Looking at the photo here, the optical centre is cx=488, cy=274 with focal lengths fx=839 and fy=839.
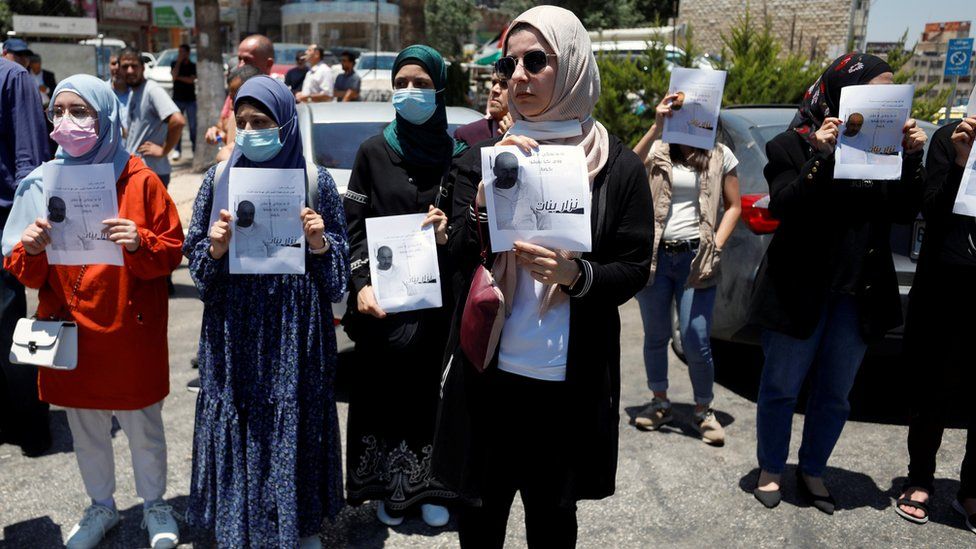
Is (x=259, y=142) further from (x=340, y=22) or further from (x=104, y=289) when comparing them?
(x=340, y=22)

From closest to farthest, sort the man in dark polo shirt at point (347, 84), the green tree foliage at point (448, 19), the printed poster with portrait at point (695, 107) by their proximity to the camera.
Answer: the printed poster with portrait at point (695, 107) < the man in dark polo shirt at point (347, 84) < the green tree foliage at point (448, 19)

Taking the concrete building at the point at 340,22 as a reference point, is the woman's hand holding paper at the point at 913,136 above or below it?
below

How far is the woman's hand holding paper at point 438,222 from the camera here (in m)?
3.18

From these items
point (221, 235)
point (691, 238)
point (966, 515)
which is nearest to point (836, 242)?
point (691, 238)

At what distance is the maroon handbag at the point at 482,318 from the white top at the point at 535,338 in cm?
6

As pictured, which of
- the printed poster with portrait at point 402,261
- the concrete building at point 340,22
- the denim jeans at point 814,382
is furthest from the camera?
the concrete building at point 340,22

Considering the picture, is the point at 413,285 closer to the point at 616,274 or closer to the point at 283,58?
the point at 616,274

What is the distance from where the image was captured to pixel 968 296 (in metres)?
3.67

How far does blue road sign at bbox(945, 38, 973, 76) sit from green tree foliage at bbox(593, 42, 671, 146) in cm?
287

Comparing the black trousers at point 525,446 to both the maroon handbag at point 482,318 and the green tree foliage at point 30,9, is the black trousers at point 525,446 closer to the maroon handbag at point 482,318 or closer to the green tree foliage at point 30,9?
the maroon handbag at point 482,318

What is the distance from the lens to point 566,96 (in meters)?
2.42

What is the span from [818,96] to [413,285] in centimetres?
188

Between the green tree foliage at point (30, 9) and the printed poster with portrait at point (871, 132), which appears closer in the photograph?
the printed poster with portrait at point (871, 132)

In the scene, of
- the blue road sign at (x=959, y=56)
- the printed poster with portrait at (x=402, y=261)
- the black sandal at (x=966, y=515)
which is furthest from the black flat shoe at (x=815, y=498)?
the blue road sign at (x=959, y=56)
